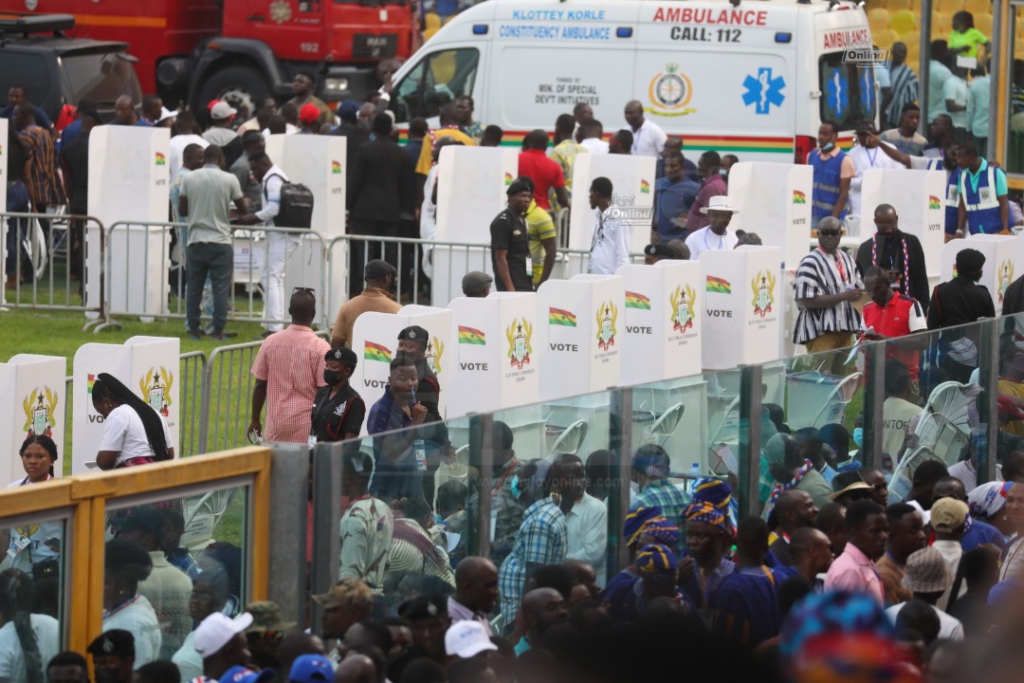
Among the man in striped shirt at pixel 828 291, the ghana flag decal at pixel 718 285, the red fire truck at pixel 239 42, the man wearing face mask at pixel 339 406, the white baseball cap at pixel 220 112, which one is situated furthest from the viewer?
the red fire truck at pixel 239 42

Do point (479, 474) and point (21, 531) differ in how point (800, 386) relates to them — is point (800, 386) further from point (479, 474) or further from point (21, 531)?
point (21, 531)

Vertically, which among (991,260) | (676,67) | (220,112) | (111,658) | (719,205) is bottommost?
(111,658)

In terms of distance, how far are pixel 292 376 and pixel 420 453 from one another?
3639 millimetres

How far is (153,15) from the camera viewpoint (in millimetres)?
25734

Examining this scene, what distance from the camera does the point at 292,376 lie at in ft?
34.2

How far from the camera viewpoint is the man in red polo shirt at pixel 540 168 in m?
16.6

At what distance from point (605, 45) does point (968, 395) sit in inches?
385

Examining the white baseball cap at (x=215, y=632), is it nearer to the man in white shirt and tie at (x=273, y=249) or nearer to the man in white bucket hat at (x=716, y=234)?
the man in white bucket hat at (x=716, y=234)

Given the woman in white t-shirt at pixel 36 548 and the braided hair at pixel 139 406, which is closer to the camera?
the woman in white t-shirt at pixel 36 548

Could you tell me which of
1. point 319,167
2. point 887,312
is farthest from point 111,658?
point 319,167

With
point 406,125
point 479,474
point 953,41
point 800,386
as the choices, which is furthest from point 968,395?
point 953,41

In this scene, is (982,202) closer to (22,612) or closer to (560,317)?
(560,317)

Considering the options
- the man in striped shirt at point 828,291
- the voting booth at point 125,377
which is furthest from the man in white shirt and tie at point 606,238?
the voting booth at point 125,377

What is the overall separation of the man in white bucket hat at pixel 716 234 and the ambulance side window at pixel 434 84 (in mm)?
6285
